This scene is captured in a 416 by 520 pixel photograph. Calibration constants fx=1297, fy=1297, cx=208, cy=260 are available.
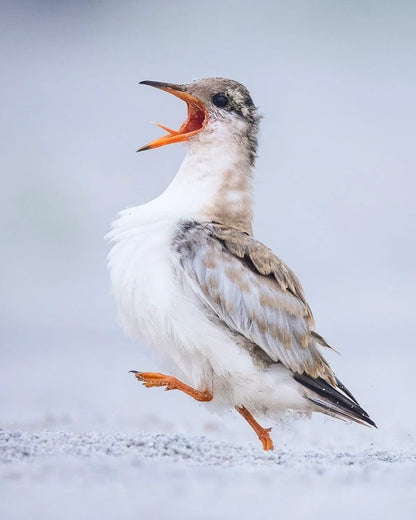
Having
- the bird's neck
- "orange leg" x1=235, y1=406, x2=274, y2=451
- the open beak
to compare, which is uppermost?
the open beak

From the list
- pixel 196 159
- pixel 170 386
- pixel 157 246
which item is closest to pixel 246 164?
pixel 196 159

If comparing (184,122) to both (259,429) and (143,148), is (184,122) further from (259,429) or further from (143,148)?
(259,429)

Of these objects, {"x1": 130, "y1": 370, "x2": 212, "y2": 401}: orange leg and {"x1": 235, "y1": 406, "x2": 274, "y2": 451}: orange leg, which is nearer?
{"x1": 130, "y1": 370, "x2": 212, "y2": 401}: orange leg

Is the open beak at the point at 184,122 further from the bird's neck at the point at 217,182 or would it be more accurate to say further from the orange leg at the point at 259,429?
the orange leg at the point at 259,429

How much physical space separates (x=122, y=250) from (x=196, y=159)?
0.73 meters

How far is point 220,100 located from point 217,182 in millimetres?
504

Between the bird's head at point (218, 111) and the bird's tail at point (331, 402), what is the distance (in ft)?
4.49

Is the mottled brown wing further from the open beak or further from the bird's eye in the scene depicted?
the bird's eye

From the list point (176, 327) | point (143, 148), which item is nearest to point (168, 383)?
point (176, 327)

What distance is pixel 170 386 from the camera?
274 inches

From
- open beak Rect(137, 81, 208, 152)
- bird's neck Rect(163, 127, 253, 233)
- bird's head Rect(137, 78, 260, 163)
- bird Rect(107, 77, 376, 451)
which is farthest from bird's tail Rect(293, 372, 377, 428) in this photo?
open beak Rect(137, 81, 208, 152)

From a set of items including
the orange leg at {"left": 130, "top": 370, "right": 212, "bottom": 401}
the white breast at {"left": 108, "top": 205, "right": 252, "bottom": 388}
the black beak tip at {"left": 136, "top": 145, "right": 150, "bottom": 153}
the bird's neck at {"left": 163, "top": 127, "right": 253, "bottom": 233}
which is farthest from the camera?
the black beak tip at {"left": 136, "top": 145, "right": 150, "bottom": 153}

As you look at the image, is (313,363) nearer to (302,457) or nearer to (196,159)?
(302,457)

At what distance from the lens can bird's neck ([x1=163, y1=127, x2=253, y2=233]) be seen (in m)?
7.29
